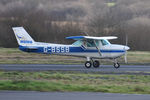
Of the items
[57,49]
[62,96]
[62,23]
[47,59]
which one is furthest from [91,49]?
[62,23]

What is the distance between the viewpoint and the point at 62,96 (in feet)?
39.9

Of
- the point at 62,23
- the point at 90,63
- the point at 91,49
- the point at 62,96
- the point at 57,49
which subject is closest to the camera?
the point at 62,96

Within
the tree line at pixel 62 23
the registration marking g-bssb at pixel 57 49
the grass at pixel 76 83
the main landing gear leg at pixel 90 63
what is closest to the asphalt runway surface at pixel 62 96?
the grass at pixel 76 83

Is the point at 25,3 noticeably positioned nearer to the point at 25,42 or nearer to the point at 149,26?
the point at 149,26

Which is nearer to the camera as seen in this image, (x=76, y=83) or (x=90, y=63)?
(x=76, y=83)

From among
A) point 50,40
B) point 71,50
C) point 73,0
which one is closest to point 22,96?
point 71,50

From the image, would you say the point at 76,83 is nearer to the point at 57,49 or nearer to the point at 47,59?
the point at 57,49

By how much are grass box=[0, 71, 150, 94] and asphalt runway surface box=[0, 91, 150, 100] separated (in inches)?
37.9

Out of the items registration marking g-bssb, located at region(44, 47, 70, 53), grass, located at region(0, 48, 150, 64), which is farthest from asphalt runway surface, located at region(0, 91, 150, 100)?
grass, located at region(0, 48, 150, 64)

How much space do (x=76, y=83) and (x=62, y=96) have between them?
4129 mm

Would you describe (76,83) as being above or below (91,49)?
below

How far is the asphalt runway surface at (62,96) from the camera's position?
463 inches

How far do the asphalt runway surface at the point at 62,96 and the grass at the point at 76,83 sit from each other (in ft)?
3.16

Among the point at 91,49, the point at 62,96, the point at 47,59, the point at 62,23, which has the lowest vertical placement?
the point at 62,96
